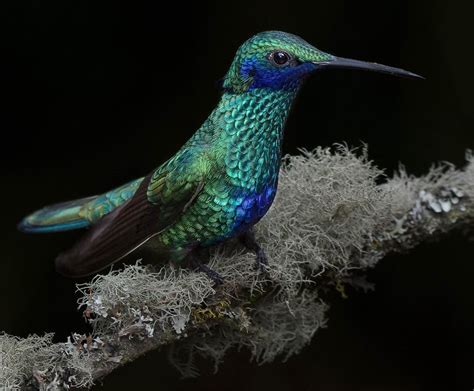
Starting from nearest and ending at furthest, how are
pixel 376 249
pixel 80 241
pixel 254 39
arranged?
pixel 254 39, pixel 80 241, pixel 376 249

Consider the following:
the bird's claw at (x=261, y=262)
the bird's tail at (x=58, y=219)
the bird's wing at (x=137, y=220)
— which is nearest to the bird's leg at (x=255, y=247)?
the bird's claw at (x=261, y=262)

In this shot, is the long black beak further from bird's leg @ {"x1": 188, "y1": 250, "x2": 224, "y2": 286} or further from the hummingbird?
bird's leg @ {"x1": 188, "y1": 250, "x2": 224, "y2": 286}

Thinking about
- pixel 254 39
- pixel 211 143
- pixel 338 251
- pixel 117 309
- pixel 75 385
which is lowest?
pixel 75 385

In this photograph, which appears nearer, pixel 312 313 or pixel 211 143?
pixel 211 143

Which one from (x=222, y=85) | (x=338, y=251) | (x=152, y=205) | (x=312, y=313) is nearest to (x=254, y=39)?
(x=222, y=85)

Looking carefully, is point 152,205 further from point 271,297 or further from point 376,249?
point 376,249

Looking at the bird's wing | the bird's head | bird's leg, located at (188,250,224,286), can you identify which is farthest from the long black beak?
bird's leg, located at (188,250,224,286)
